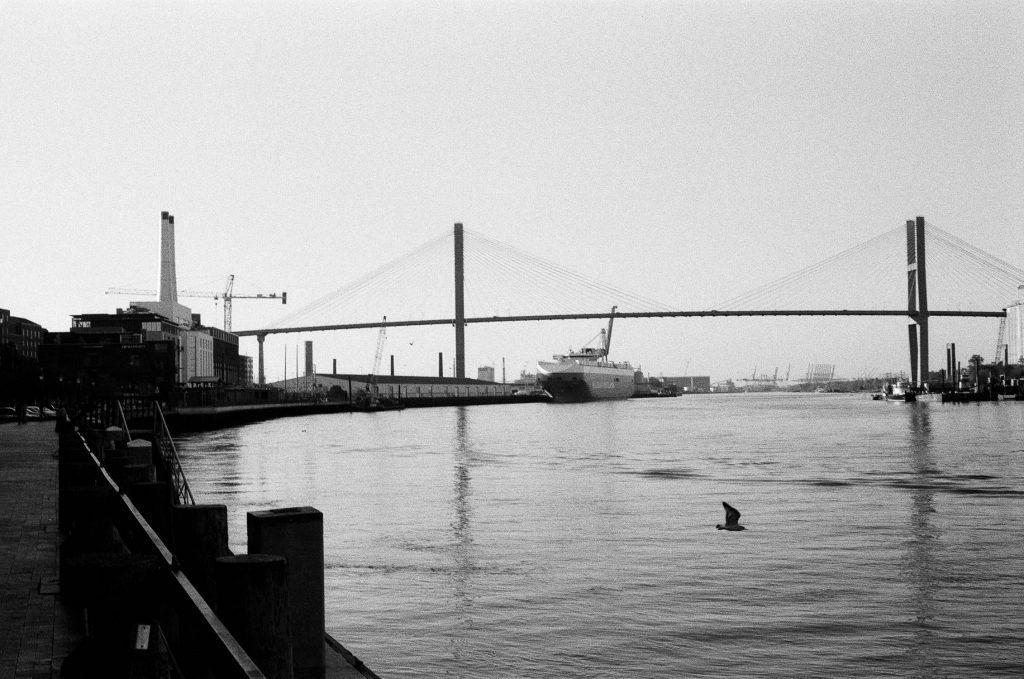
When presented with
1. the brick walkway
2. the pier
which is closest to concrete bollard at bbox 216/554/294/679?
the pier

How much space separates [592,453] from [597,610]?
33.1 m

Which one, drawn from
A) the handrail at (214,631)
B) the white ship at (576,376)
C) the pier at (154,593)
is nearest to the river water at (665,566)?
the pier at (154,593)

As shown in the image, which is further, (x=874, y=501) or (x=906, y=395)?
(x=906, y=395)

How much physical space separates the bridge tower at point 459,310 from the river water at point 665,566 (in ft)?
320

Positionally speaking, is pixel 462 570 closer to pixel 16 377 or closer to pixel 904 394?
pixel 16 377

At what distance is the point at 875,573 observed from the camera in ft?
51.8

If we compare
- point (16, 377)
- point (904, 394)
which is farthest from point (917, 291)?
A: point (16, 377)

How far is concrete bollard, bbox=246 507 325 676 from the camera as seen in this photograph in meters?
6.42

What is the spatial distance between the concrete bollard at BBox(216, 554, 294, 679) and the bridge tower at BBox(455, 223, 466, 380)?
426ft

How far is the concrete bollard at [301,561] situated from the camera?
6422 mm

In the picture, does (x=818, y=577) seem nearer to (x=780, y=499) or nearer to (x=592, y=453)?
(x=780, y=499)

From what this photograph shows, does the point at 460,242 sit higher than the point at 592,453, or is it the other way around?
the point at 460,242

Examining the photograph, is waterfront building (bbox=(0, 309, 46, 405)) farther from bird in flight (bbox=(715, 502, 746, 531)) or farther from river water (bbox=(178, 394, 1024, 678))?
bird in flight (bbox=(715, 502, 746, 531))

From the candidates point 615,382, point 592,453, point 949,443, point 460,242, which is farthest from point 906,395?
point 592,453
